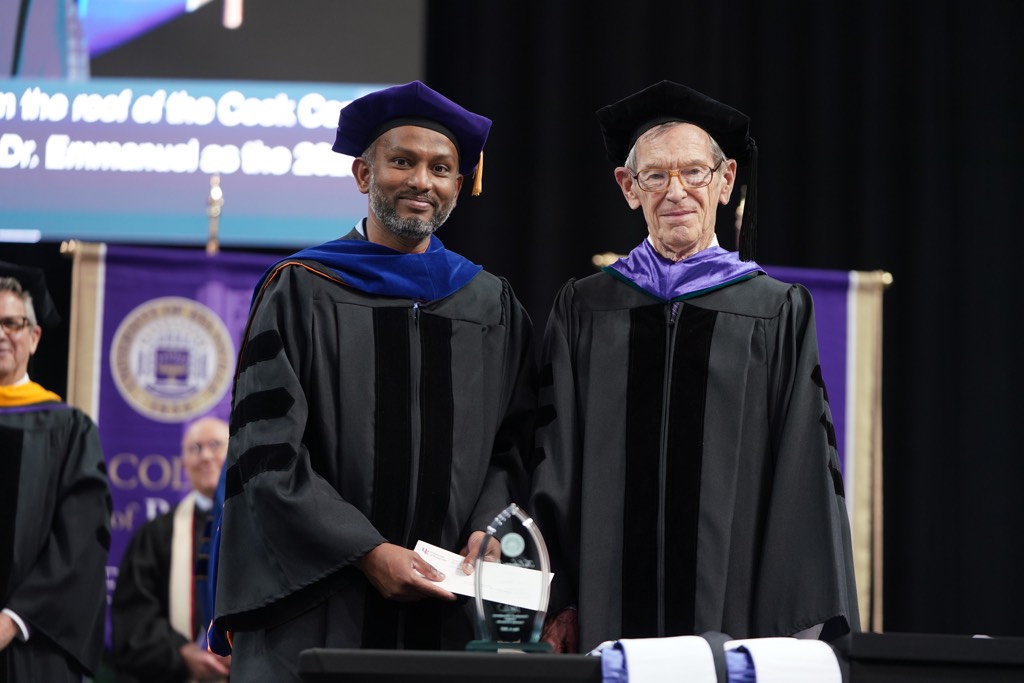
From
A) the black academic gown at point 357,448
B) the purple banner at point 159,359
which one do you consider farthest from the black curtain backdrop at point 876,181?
the black academic gown at point 357,448

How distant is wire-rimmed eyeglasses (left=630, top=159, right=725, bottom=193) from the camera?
3.07 m

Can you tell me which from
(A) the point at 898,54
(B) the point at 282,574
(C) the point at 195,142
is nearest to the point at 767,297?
(B) the point at 282,574

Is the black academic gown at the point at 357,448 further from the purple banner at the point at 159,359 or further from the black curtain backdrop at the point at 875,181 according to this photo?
the black curtain backdrop at the point at 875,181

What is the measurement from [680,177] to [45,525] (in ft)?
8.67

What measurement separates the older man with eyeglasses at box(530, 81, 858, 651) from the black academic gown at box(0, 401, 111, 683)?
2.20 metres

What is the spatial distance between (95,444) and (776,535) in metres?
2.75

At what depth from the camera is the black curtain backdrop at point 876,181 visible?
21.7 ft

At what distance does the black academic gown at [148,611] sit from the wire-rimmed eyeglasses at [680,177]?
131 inches

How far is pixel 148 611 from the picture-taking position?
579cm

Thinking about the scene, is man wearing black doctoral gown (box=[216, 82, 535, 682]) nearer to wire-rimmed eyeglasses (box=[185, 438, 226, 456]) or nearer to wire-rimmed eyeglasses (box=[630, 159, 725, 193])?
wire-rimmed eyeglasses (box=[630, 159, 725, 193])

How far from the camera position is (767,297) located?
10.1 ft

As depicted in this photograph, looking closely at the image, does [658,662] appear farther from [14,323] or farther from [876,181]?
[876,181]

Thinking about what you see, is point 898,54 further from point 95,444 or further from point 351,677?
point 351,677

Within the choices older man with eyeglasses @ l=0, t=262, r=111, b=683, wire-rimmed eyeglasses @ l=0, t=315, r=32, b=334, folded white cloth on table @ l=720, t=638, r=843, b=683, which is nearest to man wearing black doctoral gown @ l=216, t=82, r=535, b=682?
folded white cloth on table @ l=720, t=638, r=843, b=683
